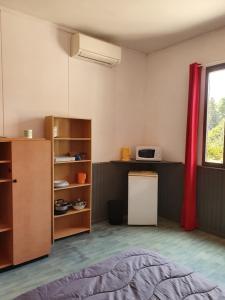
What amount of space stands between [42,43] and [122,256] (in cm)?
271

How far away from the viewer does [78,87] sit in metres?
3.43

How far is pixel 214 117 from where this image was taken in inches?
132

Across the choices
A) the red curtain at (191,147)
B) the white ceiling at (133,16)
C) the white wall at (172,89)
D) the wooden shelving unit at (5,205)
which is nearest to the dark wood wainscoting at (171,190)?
the red curtain at (191,147)

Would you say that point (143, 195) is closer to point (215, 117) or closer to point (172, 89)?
point (215, 117)

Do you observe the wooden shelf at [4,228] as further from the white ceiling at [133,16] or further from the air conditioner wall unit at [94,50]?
the white ceiling at [133,16]

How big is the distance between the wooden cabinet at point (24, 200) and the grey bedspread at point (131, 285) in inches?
48.1

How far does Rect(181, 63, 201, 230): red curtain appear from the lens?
3348 millimetres

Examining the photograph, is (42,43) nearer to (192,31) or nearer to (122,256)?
(192,31)

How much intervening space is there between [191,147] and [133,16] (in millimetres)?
1890

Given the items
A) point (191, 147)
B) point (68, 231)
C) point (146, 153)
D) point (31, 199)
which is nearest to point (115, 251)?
point (68, 231)

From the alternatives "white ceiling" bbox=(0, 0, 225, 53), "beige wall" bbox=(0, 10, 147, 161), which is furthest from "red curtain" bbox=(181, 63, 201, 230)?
"beige wall" bbox=(0, 10, 147, 161)

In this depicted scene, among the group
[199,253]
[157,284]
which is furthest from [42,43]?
[199,253]

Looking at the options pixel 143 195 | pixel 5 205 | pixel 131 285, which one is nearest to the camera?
pixel 131 285

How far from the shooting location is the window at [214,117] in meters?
3.27
